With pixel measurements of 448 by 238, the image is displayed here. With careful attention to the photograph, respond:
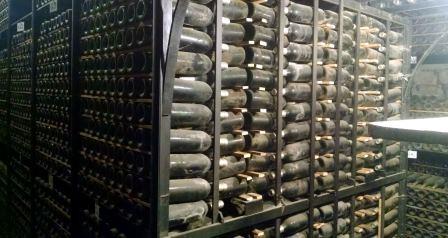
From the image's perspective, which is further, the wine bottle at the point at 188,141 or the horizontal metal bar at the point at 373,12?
the horizontal metal bar at the point at 373,12

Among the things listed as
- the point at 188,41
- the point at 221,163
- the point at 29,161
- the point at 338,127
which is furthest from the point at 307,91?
the point at 29,161

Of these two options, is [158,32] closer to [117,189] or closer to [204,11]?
[204,11]

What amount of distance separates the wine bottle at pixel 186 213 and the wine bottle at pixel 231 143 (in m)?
0.56

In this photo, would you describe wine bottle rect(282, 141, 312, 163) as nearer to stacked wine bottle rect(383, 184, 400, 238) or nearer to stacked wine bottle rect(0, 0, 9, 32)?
stacked wine bottle rect(383, 184, 400, 238)

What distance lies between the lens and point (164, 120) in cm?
273

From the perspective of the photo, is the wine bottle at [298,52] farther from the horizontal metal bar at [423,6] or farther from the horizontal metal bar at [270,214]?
the horizontal metal bar at [423,6]

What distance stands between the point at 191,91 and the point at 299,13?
A: 1.76 m

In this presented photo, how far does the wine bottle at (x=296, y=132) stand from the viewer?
13.3 feet

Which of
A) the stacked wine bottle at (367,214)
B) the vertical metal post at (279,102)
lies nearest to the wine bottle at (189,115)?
the vertical metal post at (279,102)

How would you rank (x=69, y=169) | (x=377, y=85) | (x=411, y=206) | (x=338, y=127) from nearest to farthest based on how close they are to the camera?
1. (x=69, y=169)
2. (x=338, y=127)
3. (x=377, y=85)
4. (x=411, y=206)

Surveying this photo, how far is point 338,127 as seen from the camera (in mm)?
4648

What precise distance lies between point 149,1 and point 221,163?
1492 mm

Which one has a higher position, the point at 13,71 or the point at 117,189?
the point at 13,71

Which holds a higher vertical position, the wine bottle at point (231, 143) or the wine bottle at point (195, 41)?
the wine bottle at point (195, 41)
